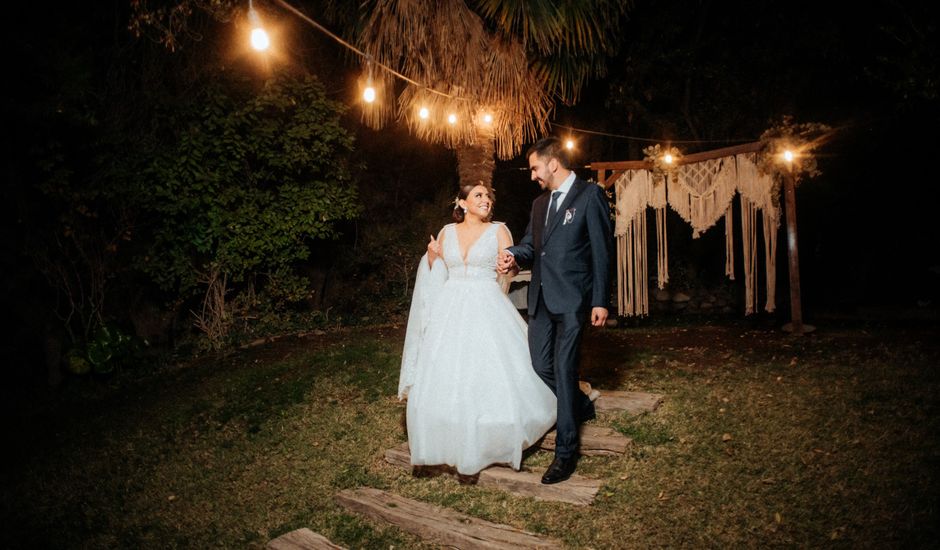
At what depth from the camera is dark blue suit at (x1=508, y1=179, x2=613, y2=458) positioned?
143 inches

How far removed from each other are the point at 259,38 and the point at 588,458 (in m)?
5.14

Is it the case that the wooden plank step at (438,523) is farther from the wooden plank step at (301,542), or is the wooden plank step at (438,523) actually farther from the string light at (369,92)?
the string light at (369,92)

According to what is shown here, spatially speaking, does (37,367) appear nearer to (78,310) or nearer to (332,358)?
(78,310)

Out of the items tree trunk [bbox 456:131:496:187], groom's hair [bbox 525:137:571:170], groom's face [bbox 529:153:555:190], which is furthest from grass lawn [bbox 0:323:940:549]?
tree trunk [bbox 456:131:496:187]

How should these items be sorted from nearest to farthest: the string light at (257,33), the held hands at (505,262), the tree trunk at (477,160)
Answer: the held hands at (505,262) → the string light at (257,33) → the tree trunk at (477,160)

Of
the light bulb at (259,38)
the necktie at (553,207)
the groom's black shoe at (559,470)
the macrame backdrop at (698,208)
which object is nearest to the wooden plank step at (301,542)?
the groom's black shoe at (559,470)

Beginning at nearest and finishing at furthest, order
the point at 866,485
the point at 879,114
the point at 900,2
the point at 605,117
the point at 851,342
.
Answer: the point at 866,485 < the point at 851,342 < the point at 900,2 < the point at 879,114 < the point at 605,117

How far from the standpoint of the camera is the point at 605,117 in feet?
48.1

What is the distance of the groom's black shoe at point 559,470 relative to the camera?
11.9ft

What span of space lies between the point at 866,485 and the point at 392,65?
7.02m

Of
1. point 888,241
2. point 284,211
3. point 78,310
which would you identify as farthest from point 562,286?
point 888,241

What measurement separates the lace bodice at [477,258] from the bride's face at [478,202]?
0.43ft

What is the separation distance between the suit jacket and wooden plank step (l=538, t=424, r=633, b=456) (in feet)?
3.68

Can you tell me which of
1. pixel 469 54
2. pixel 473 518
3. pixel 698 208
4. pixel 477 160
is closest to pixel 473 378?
Answer: pixel 473 518
